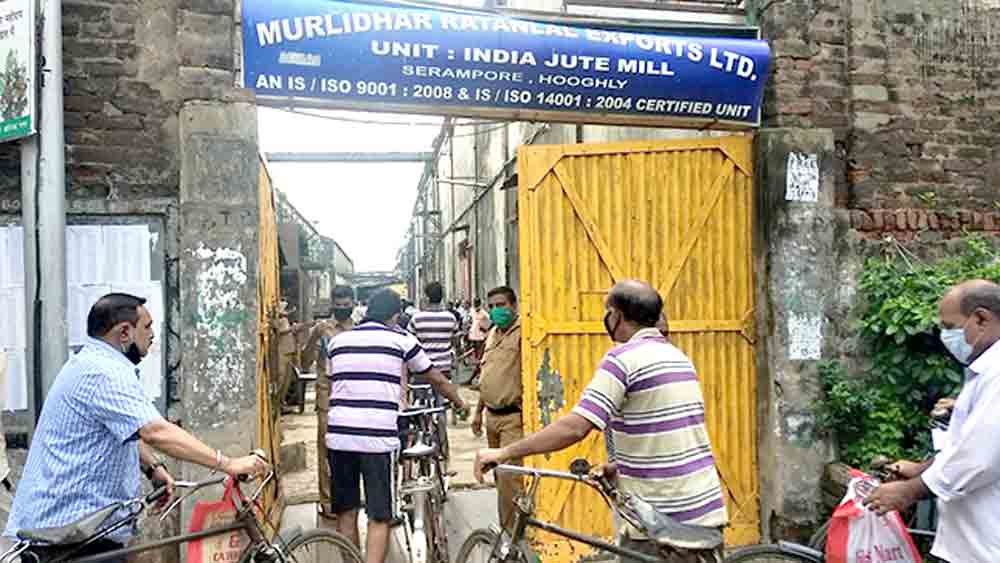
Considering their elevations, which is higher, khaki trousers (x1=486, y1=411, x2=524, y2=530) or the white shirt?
the white shirt

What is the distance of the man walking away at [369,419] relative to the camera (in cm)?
Result: 464

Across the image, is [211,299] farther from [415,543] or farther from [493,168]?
[493,168]

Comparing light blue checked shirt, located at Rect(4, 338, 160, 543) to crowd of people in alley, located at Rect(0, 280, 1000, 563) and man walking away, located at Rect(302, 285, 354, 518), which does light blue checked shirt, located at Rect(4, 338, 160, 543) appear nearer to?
crowd of people in alley, located at Rect(0, 280, 1000, 563)

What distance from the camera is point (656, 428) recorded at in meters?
3.18

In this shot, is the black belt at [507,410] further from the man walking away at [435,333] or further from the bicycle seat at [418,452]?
the man walking away at [435,333]

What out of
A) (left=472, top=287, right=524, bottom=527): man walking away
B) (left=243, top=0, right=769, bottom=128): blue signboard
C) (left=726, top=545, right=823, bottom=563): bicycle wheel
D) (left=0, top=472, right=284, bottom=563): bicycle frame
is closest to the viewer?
(left=0, top=472, right=284, bottom=563): bicycle frame

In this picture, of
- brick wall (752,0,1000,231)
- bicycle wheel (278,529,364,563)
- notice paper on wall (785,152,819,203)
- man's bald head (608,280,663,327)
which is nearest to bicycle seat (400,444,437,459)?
bicycle wheel (278,529,364,563)

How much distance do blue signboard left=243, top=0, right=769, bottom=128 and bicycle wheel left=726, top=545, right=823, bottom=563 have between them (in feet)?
9.52

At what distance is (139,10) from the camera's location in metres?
4.82

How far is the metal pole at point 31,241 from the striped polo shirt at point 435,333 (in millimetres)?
4018

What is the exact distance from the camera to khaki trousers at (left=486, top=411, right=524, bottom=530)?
5457 millimetres

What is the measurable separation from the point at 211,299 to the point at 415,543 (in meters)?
1.84

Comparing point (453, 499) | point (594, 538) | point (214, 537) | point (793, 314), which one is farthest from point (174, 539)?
point (793, 314)

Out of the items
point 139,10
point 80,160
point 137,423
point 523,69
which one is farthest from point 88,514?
point 523,69
